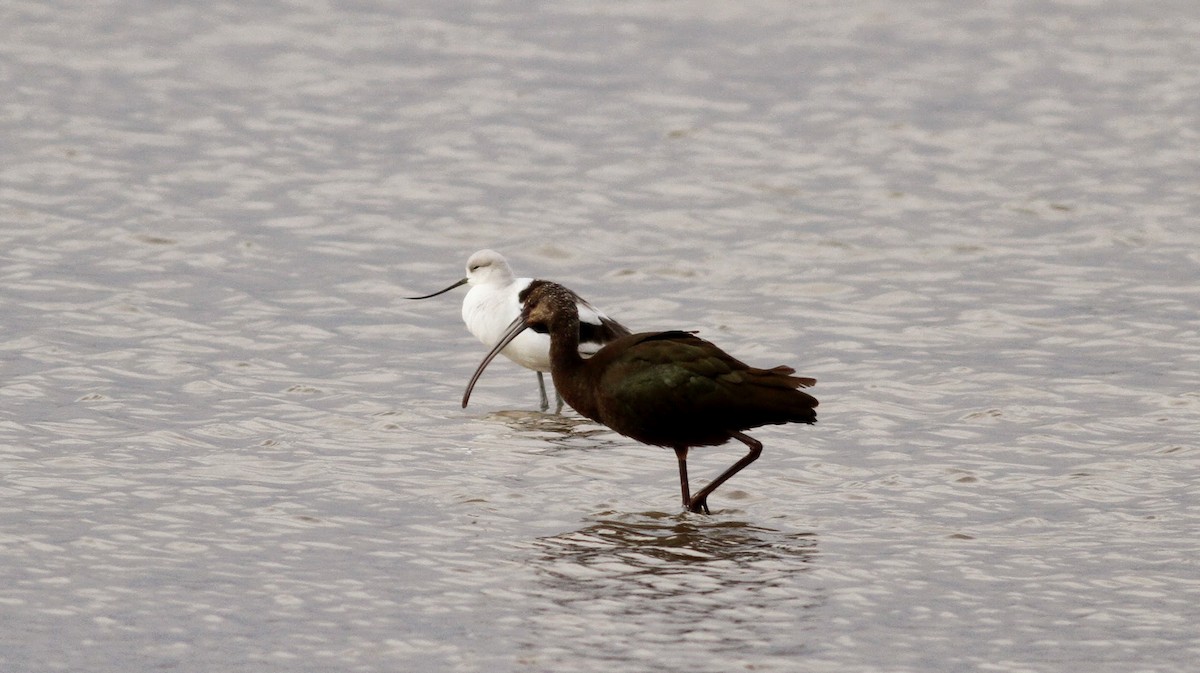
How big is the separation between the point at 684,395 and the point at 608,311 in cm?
470

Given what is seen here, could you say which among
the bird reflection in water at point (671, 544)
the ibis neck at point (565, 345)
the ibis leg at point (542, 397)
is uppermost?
the ibis neck at point (565, 345)

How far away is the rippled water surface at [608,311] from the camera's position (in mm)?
7621

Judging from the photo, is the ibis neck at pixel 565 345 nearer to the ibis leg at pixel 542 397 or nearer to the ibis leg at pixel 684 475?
the ibis leg at pixel 684 475

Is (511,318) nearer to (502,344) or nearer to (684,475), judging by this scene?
(502,344)

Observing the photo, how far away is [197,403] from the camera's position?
36.2 feet

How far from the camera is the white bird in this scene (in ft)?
36.8

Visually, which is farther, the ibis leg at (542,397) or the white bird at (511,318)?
the ibis leg at (542,397)

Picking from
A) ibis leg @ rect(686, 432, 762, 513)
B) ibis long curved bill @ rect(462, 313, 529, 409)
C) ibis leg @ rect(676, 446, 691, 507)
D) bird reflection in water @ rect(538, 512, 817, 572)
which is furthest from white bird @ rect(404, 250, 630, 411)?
bird reflection in water @ rect(538, 512, 817, 572)

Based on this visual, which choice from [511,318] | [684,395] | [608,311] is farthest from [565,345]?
[608,311]

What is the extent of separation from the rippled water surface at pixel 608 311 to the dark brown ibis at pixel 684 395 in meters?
0.41

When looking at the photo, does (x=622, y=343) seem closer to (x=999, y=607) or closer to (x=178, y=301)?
(x=999, y=607)

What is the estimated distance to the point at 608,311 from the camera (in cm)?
1367

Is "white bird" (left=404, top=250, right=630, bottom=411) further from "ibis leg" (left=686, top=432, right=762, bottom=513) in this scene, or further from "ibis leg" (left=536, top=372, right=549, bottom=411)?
"ibis leg" (left=686, top=432, right=762, bottom=513)

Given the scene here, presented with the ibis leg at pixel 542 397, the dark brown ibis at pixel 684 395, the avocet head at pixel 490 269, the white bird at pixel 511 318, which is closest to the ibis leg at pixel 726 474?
the dark brown ibis at pixel 684 395
